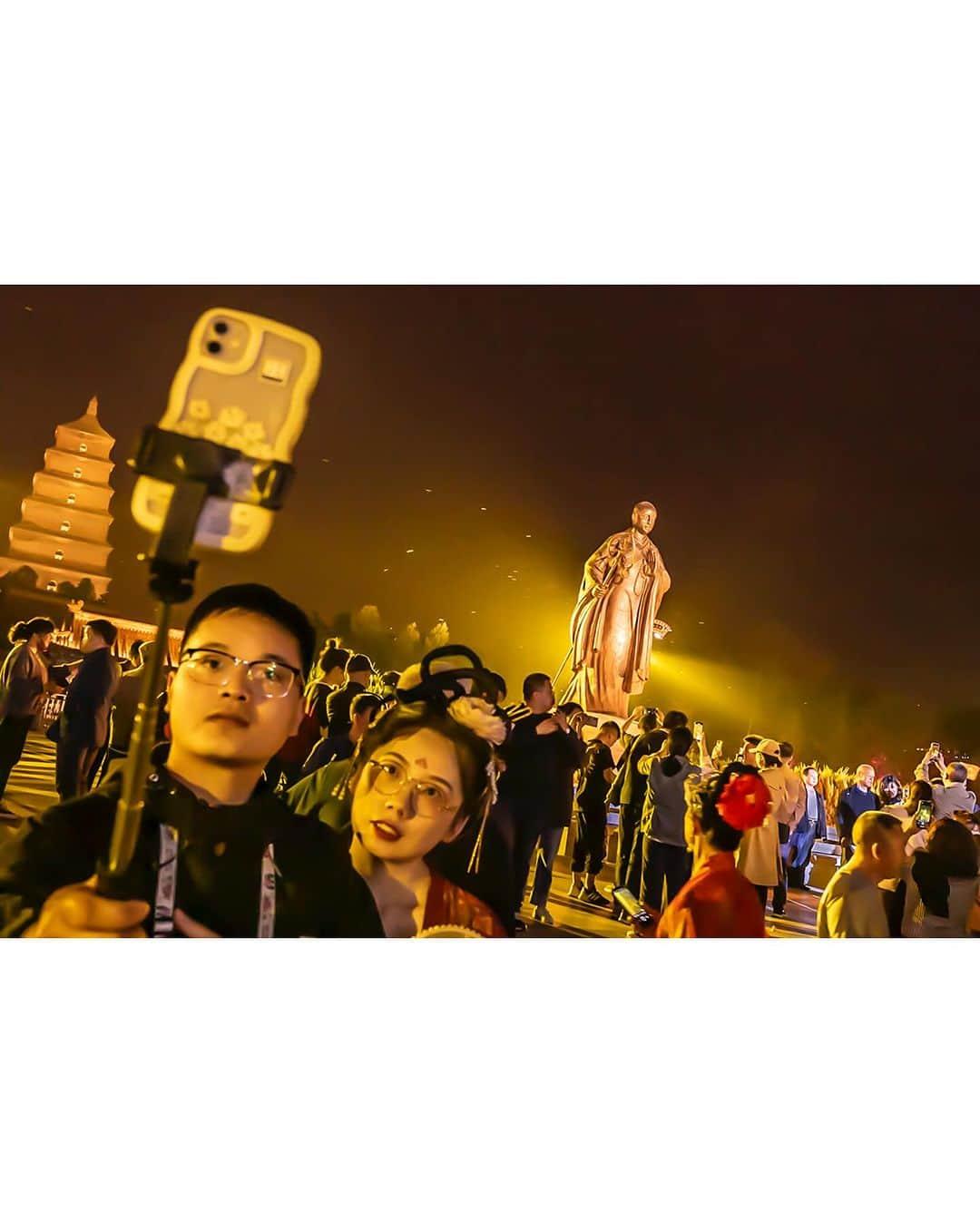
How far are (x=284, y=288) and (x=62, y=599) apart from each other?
149 cm

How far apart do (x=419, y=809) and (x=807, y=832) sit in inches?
71.1

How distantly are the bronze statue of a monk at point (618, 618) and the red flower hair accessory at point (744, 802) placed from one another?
602 mm

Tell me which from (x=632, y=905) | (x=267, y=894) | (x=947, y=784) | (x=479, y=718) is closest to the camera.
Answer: (x=267, y=894)

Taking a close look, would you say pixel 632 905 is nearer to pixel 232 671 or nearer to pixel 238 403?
pixel 232 671

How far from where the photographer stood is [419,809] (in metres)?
4.25

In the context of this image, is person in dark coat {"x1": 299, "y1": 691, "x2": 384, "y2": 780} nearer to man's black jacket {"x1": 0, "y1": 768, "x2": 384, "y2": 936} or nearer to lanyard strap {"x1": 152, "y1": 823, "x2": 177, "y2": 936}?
man's black jacket {"x1": 0, "y1": 768, "x2": 384, "y2": 936}

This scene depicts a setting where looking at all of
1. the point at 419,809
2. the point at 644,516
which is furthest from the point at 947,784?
the point at 419,809

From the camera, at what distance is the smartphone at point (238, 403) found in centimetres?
407

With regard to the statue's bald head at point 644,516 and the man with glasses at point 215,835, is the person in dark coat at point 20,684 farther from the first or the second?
the statue's bald head at point 644,516

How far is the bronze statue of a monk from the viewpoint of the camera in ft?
15.2

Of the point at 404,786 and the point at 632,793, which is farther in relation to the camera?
the point at 632,793

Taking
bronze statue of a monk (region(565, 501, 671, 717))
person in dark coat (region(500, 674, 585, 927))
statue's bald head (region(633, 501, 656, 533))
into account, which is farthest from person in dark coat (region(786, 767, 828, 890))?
statue's bald head (region(633, 501, 656, 533))

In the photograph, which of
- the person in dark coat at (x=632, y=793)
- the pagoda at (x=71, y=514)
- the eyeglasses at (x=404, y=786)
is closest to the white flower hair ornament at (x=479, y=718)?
the eyeglasses at (x=404, y=786)

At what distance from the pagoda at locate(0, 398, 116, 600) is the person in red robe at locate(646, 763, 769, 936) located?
265 centimetres
